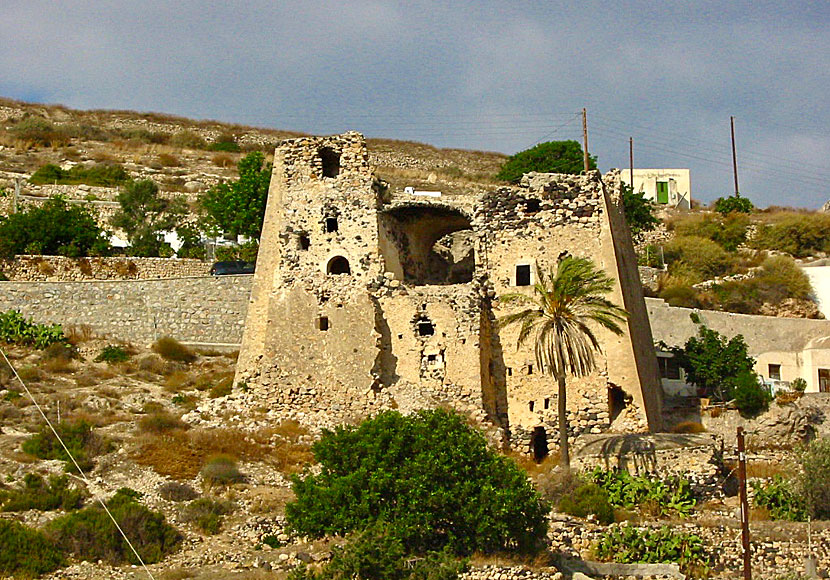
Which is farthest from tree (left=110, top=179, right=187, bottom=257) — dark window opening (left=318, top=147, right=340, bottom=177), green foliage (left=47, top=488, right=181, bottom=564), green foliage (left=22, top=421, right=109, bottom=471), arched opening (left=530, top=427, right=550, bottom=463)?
green foliage (left=47, top=488, right=181, bottom=564)

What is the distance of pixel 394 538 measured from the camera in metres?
18.8

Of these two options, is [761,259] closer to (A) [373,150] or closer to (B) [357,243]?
(B) [357,243]

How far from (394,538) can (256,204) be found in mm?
26621

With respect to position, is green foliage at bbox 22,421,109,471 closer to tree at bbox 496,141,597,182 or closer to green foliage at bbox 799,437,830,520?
green foliage at bbox 799,437,830,520

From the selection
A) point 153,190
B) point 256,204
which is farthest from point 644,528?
point 153,190

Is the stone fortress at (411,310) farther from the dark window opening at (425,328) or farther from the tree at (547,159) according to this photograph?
the tree at (547,159)

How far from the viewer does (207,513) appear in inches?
897

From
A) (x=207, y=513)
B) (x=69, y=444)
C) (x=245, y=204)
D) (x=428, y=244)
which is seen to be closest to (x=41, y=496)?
(x=69, y=444)

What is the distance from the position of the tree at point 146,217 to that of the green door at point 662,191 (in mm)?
27428

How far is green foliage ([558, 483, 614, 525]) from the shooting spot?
76.1 feet

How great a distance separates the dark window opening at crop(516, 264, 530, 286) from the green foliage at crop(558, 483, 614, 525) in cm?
700

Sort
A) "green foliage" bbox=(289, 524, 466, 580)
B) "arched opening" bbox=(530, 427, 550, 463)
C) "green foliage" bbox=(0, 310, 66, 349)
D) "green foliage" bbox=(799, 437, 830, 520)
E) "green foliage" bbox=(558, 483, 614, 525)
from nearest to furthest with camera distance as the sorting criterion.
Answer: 1. "green foliage" bbox=(289, 524, 466, 580)
2. "green foliage" bbox=(558, 483, 614, 525)
3. "green foliage" bbox=(799, 437, 830, 520)
4. "arched opening" bbox=(530, 427, 550, 463)
5. "green foliage" bbox=(0, 310, 66, 349)

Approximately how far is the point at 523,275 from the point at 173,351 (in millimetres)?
11234

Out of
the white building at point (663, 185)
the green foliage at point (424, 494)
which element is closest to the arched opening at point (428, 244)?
the green foliage at point (424, 494)
